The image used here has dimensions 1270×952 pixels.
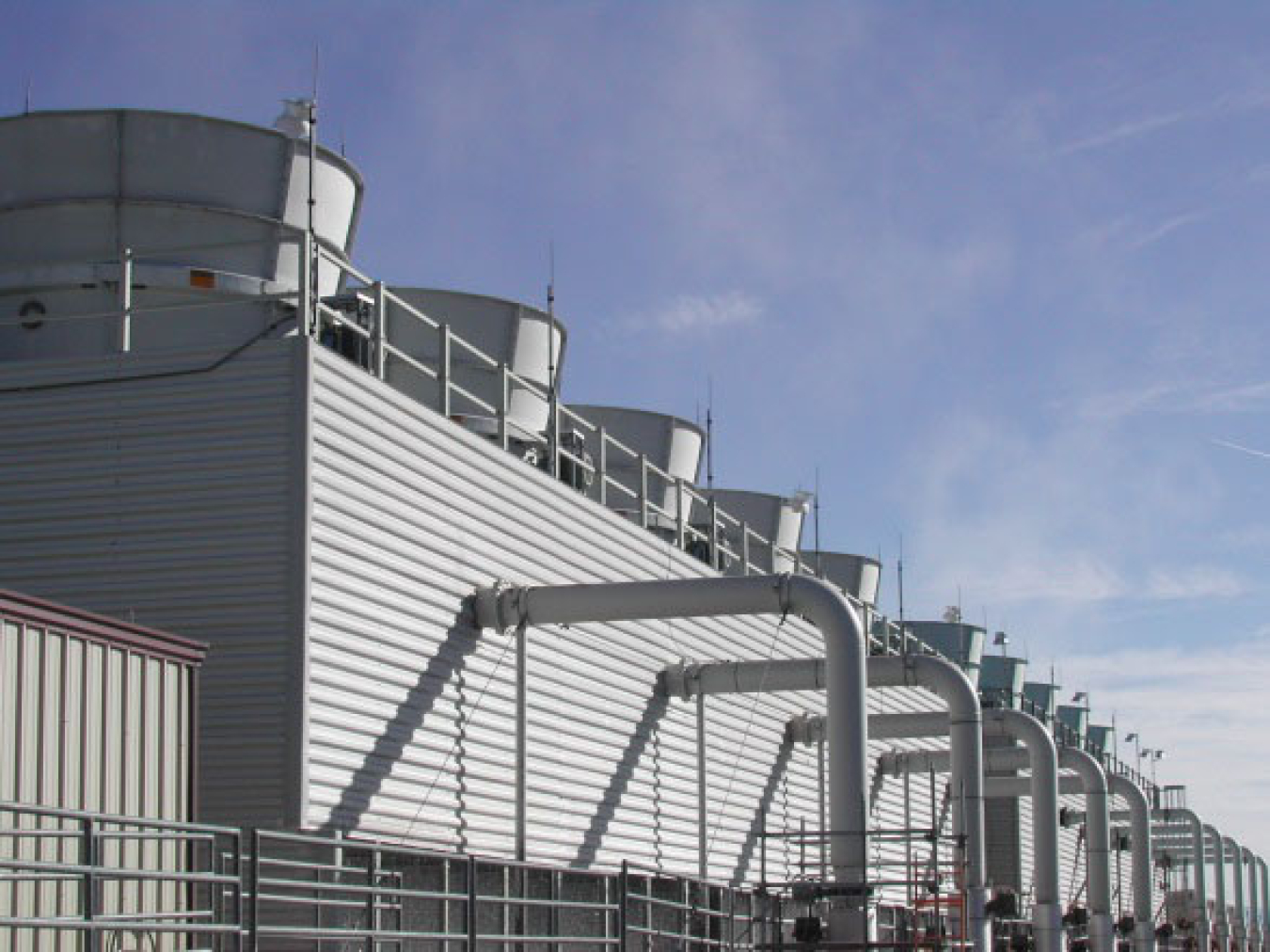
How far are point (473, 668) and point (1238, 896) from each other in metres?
56.4

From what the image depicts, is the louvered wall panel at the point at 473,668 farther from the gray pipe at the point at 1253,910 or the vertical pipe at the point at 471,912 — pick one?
the gray pipe at the point at 1253,910

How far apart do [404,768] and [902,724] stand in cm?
1478

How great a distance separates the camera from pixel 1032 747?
33938mm

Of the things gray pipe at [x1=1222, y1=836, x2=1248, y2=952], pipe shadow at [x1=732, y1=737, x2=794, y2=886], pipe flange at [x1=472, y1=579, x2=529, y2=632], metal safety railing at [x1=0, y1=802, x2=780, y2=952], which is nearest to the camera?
metal safety railing at [x1=0, y1=802, x2=780, y2=952]

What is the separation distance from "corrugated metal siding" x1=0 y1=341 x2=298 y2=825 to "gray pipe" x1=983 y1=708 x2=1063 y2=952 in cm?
1794

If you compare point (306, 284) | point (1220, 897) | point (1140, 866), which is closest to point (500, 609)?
point (306, 284)

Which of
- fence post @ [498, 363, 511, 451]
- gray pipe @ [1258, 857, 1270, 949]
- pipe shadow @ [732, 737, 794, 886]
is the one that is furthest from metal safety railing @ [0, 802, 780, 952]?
gray pipe @ [1258, 857, 1270, 949]

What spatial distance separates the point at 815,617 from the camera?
23266 mm

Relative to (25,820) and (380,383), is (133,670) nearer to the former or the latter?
(25,820)

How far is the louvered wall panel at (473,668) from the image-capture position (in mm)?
19266

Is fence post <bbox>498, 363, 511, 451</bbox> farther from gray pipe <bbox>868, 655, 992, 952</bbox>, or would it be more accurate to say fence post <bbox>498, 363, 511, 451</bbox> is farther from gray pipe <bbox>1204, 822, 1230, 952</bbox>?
gray pipe <bbox>1204, 822, 1230, 952</bbox>

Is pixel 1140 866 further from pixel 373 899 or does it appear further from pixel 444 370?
pixel 373 899

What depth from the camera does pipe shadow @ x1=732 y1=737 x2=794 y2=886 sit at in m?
29.8

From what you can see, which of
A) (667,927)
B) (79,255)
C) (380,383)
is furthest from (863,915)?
(79,255)
